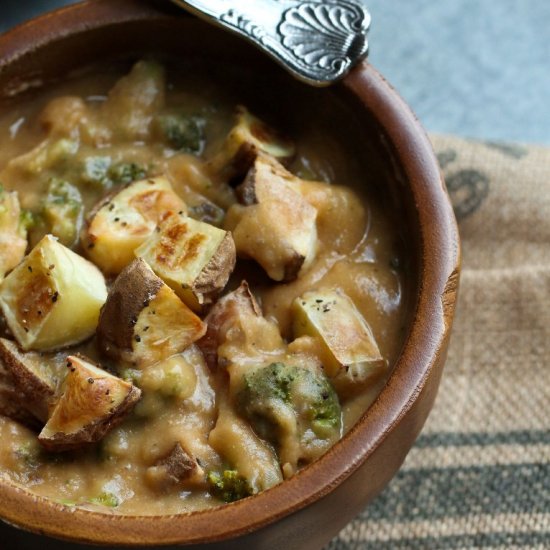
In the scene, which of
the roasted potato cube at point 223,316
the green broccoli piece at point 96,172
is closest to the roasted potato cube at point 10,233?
the green broccoli piece at point 96,172

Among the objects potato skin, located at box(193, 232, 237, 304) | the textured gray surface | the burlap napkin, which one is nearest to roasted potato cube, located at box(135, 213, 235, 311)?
potato skin, located at box(193, 232, 237, 304)

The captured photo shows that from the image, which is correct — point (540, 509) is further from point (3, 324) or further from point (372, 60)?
point (372, 60)

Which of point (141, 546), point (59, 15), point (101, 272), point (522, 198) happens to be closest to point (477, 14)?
point (522, 198)

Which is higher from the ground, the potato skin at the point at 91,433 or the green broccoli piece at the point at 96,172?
the green broccoli piece at the point at 96,172

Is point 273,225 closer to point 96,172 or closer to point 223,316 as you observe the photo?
point 223,316

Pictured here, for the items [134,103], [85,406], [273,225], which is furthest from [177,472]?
[134,103]

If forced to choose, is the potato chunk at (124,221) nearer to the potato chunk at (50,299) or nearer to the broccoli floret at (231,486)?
the potato chunk at (50,299)
